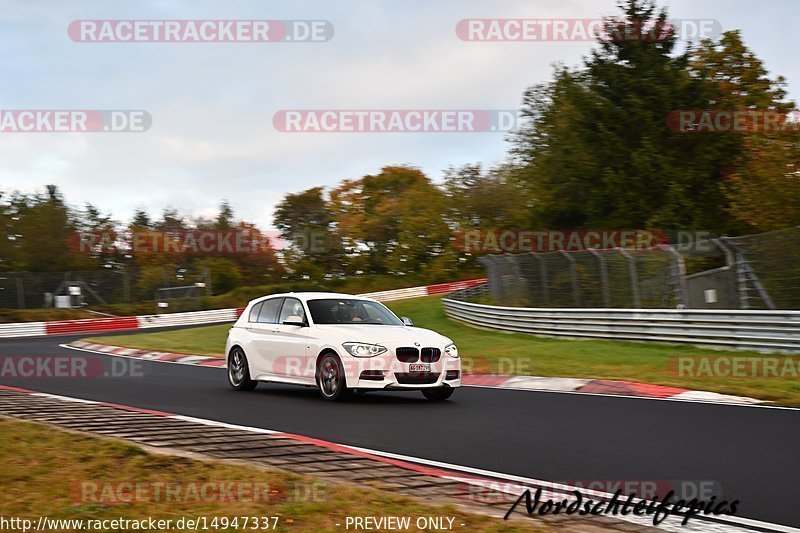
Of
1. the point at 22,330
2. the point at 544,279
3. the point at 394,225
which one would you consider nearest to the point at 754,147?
the point at 544,279

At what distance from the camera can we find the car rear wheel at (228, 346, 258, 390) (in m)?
14.8

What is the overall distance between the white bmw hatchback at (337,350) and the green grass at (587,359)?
3.99 meters

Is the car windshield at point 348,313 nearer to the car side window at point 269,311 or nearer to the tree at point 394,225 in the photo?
the car side window at point 269,311

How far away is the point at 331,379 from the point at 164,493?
22.4 ft

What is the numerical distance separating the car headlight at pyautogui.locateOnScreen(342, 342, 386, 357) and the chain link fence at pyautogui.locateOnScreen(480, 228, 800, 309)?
9.22 metres

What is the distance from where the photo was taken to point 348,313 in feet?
45.5

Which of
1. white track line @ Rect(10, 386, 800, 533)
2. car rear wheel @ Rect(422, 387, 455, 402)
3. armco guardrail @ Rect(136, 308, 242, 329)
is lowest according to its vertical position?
armco guardrail @ Rect(136, 308, 242, 329)

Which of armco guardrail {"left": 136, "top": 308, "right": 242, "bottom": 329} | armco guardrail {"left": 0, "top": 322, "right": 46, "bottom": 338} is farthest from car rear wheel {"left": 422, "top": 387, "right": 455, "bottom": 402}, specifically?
armco guardrail {"left": 136, "top": 308, "right": 242, "bottom": 329}

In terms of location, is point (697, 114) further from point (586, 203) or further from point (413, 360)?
point (413, 360)

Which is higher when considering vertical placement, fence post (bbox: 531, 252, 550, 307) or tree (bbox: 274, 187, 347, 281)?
tree (bbox: 274, 187, 347, 281)

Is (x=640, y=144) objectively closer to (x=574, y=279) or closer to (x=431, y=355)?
(x=574, y=279)

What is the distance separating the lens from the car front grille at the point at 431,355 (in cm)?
1281

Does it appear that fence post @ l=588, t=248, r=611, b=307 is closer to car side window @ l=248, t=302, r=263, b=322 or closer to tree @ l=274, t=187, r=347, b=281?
car side window @ l=248, t=302, r=263, b=322

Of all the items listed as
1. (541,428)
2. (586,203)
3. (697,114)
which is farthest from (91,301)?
(541,428)
